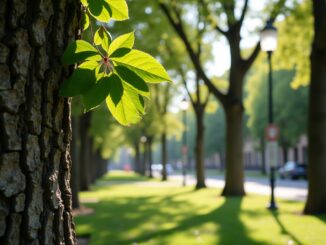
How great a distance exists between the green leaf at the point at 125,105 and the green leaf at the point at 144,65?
7 centimetres

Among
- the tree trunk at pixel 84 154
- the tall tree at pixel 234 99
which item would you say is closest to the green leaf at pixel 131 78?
the tall tree at pixel 234 99

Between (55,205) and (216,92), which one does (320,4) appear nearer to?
(216,92)

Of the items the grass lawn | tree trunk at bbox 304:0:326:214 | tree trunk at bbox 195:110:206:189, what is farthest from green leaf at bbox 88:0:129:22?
tree trunk at bbox 195:110:206:189

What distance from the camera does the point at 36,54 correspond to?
1734 mm

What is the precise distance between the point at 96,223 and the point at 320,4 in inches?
284

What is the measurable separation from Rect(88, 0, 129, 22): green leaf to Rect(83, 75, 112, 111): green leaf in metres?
0.23

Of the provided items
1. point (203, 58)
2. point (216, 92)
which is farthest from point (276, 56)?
point (203, 58)

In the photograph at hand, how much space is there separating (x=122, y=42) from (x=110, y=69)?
10cm

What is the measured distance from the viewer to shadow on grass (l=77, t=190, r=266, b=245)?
8.69 meters

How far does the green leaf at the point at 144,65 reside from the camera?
1603 mm

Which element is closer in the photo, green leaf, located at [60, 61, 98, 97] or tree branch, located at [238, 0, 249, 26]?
green leaf, located at [60, 61, 98, 97]

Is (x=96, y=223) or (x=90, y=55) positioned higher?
(x=90, y=55)

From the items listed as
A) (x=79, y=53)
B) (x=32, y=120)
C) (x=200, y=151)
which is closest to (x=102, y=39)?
(x=79, y=53)

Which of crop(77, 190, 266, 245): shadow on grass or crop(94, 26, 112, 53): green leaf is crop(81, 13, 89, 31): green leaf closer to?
crop(94, 26, 112, 53): green leaf
